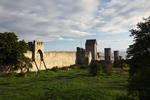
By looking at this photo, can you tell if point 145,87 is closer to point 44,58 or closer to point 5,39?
point 5,39

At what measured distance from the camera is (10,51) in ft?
62.1

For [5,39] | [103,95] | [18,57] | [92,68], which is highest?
[5,39]

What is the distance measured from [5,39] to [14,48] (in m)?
1.69

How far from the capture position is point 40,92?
1166cm

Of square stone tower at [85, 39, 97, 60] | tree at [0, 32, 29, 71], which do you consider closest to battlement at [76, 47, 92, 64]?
square stone tower at [85, 39, 97, 60]

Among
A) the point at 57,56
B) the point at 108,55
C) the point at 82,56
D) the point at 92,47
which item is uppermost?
the point at 92,47

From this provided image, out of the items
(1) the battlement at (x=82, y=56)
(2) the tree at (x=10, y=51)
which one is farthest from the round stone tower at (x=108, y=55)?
(2) the tree at (x=10, y=51)

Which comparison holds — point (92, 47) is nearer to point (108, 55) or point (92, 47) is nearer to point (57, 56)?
point (108, 55)

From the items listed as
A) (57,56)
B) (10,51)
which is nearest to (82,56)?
(57,56)

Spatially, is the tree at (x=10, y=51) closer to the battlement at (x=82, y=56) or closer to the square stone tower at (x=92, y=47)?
the battlement at (x=82, y=56)

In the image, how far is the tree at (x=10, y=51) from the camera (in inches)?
742

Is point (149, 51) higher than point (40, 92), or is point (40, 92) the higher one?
point (149, 51)

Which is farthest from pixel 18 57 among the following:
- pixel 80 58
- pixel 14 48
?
pixel 80 58

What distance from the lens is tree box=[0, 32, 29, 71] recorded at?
61.9 ft
